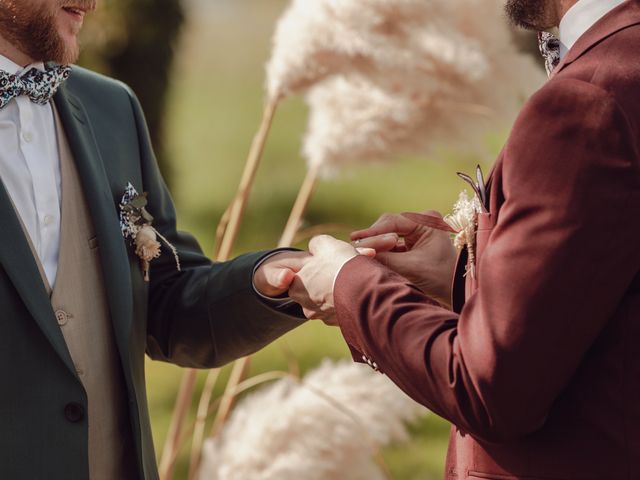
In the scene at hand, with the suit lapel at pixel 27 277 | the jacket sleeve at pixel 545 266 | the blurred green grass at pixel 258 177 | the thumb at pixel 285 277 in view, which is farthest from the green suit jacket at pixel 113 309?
the blurred green grass at pixel 258 177

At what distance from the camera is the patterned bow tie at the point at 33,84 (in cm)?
217

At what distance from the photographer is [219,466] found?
8.96ft

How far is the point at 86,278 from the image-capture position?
6.98 ft

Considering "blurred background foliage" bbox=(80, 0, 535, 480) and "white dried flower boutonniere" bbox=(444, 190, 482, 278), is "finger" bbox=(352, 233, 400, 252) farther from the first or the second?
"blurred background foliage" bbox=(80, 0, 535, 480)

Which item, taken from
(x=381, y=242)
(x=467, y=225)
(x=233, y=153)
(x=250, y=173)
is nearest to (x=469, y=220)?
(x=467, y=225)

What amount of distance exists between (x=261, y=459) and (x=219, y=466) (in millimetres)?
113

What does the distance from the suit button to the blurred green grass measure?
8.36ft

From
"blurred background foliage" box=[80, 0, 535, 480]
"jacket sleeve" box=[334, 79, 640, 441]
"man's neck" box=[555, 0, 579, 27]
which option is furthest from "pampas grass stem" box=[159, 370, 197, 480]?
"man's neck" box=[555, 0, 579, 27]

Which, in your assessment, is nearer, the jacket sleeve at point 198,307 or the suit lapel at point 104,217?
the suit lapel at point 104,217

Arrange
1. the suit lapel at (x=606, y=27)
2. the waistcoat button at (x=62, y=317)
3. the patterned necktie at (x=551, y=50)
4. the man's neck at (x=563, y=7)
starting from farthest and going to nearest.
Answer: the waistcoat button at (x=62, y=317) → the patterned necktie at (x=551, y=50) → the man's neck at (x=563, y=7) → the suit lapel at (x=606, y=27)

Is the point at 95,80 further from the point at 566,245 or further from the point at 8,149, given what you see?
the point at 566,245

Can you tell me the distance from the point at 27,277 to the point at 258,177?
17.1ft

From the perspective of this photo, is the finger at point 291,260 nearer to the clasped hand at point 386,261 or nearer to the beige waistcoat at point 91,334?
the clasped hand at point 386,261

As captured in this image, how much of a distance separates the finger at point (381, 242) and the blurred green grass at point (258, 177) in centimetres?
227
